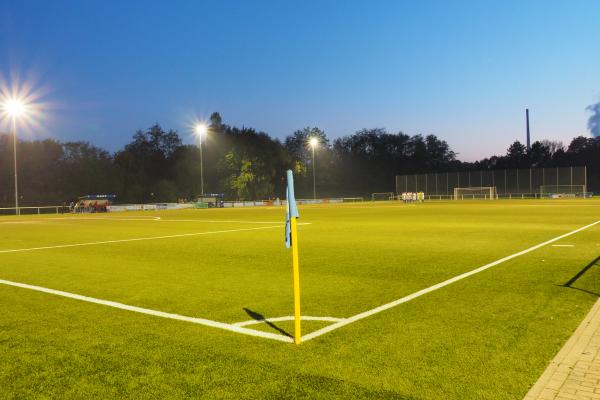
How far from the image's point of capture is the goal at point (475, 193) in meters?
82.4

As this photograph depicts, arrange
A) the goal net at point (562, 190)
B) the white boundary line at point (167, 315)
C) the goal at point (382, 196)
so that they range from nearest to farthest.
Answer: the white boundary line at point (167, 315) → the goal net at point (562, 190) → the goal at point (382, 196)

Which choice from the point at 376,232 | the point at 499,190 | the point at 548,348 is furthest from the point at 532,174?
the point at 548,348

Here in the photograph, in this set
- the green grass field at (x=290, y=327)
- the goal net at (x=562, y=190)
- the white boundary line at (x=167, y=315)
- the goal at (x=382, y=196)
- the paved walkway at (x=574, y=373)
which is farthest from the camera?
the goal at (x=382, y=196)

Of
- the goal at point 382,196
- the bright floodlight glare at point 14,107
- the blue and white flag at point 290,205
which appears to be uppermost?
the bright floodlight glare at point 14,107

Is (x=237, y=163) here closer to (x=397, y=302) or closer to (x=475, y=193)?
(x=475, y=193)

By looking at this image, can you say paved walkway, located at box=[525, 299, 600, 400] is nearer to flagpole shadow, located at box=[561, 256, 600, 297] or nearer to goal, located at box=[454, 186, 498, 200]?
flagpole shadow, located at box=[561, 256, 600, 297]

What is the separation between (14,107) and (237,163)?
150 ft

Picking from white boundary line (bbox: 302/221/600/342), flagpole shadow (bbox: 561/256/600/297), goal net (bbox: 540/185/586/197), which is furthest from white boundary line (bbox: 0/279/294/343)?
goal net (bbox: 540/185/586/197)

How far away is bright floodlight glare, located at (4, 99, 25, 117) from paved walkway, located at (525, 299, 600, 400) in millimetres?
52011

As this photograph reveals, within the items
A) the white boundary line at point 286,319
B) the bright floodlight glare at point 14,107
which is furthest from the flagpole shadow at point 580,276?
the bright floodlight glare at point 14,107

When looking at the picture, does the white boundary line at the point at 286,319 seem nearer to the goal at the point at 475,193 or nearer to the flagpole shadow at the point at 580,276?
the flagpole shadow at the point at 580,276

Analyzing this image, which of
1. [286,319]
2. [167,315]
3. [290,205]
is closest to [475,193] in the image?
[286,319]

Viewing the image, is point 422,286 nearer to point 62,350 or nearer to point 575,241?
point 62,350

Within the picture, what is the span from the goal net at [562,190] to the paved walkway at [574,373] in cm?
8032
